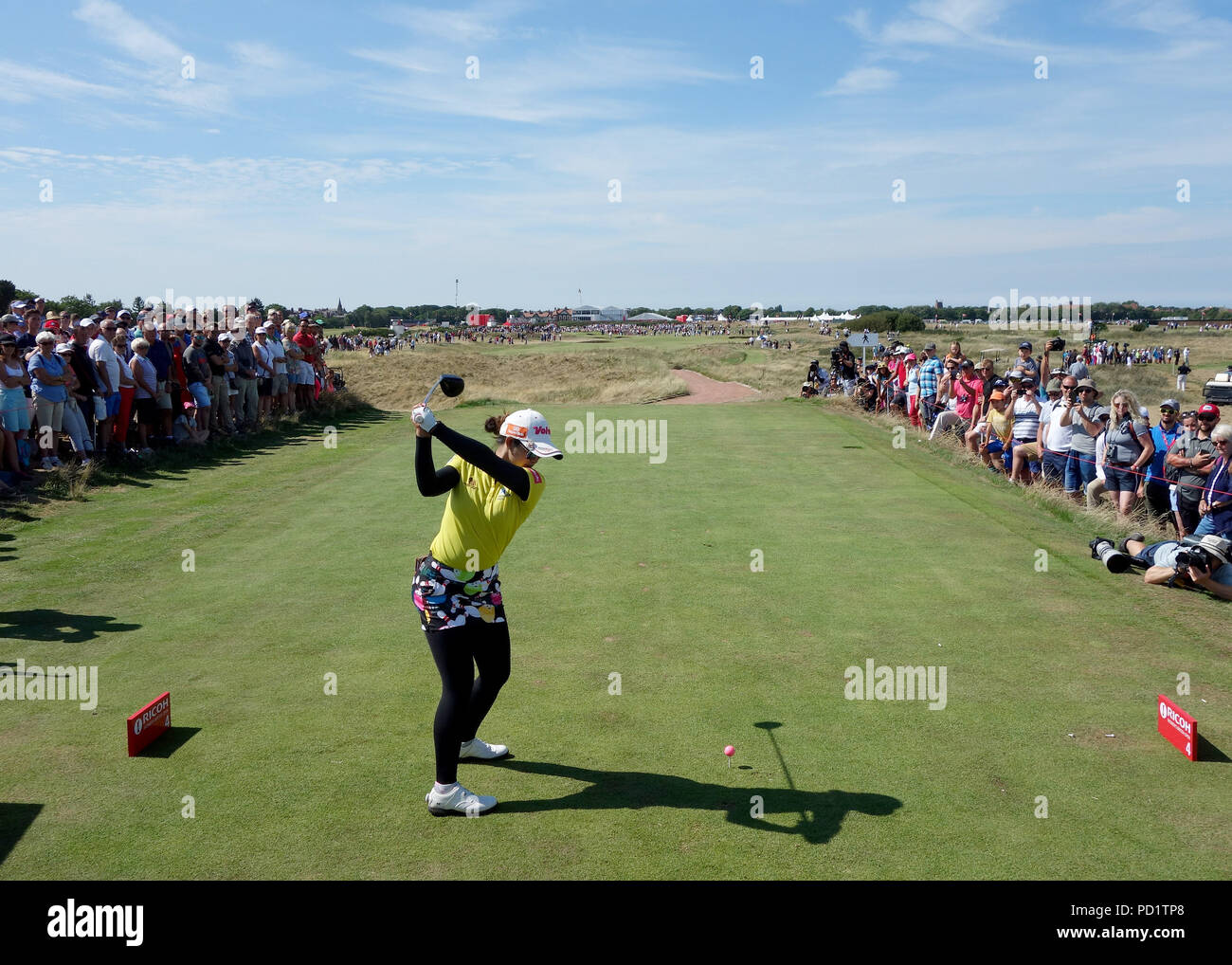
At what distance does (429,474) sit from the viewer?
19.0 ft

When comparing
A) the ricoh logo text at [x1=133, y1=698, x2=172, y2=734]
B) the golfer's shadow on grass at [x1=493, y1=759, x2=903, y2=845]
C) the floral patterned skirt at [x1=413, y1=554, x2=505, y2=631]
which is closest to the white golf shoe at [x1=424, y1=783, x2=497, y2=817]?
the golfer's shadow on grass at [x1=493, y1=759, x2=903, y2=845]

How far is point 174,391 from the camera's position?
19781 millimetres

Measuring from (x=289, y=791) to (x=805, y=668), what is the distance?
412 cm

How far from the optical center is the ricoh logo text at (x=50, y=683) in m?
7.31

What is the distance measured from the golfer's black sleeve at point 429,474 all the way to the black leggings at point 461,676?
843mm

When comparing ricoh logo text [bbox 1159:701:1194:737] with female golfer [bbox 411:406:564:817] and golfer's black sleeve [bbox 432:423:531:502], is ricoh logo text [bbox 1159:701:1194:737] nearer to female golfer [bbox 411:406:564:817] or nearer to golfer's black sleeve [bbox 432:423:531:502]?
female golfer [bbox 411:406:564:817]

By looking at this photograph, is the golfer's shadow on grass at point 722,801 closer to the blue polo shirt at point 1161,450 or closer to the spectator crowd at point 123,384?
the blue polo shirt at point 1161,450

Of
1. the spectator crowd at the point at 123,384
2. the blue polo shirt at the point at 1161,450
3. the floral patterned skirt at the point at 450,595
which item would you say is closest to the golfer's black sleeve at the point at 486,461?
the floral patterned skirt at the point at 450,595

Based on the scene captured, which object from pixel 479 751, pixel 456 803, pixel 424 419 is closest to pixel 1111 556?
pixel 479 751

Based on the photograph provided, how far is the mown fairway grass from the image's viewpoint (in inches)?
207

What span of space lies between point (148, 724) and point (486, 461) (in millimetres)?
2961

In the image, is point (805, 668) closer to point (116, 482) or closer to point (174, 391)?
point (116, 482)

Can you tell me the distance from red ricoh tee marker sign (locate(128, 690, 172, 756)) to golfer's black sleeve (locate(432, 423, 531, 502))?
275 centimetres
